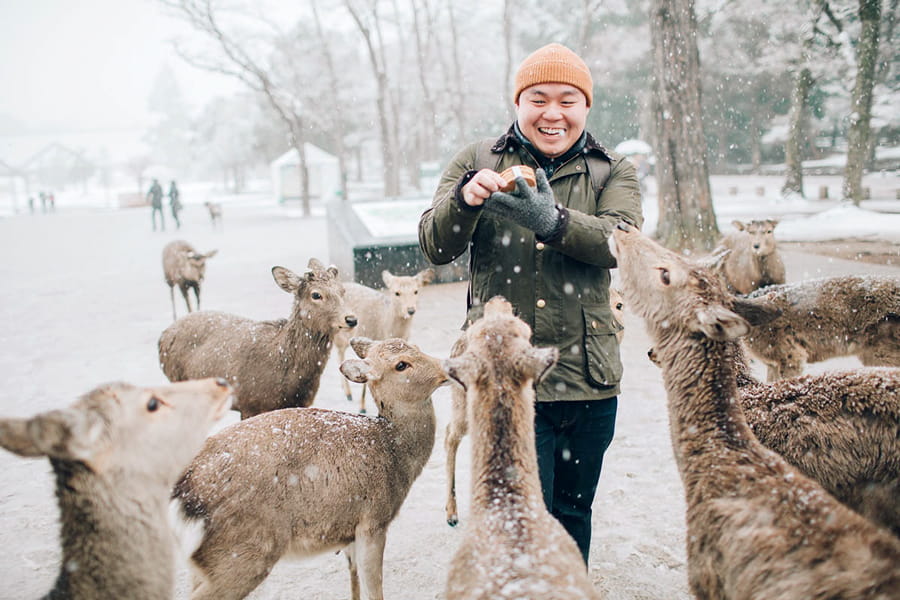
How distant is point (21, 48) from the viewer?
1830 cm

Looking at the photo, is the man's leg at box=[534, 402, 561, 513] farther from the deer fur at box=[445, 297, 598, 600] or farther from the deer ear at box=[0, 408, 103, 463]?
the deer ear at box=[0, 408, 103, 463]

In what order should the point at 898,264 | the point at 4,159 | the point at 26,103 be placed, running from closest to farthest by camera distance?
the point at 898,264
the point at 26,103
the point at 4,159

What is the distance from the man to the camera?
2488 mm

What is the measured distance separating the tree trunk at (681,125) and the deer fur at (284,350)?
910cm

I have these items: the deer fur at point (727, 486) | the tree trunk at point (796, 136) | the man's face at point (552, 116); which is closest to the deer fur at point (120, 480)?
the man's face at point (552, 116)

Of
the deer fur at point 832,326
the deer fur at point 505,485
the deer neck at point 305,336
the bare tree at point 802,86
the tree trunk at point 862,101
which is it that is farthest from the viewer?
the bare tree at point 802,86

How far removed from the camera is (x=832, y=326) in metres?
4.93

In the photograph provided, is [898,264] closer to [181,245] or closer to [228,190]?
[181,245]

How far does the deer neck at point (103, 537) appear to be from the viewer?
175 cm

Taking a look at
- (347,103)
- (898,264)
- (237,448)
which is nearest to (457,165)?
(237,448)

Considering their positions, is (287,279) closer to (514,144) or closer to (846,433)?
(514,144)

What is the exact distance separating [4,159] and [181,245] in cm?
3685

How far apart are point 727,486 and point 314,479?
168 centimetres

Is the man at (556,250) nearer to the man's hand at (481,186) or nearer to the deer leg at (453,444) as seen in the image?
the man's hand at (481,186)
